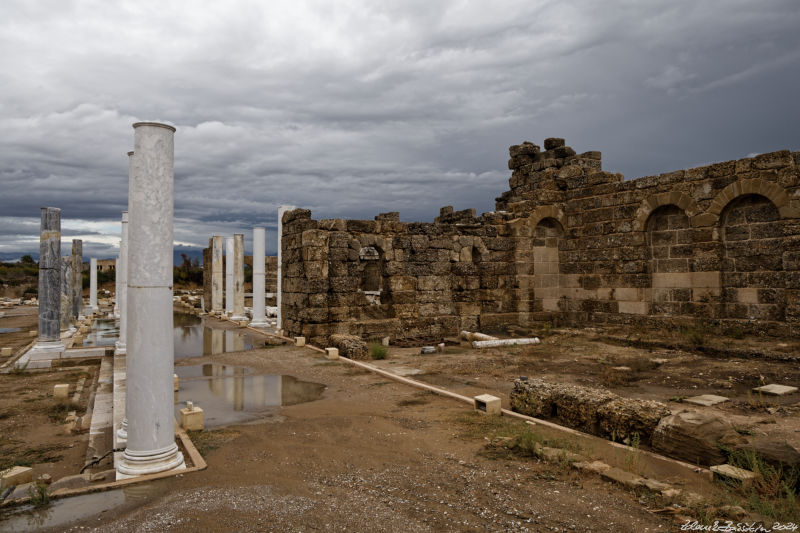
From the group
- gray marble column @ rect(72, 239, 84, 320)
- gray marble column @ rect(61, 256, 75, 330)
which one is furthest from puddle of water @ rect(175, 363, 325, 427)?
gray marble column @ rect(72, 239, 84, 320)

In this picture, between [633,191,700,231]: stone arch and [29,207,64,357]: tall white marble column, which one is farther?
[29,207,64,357]: tall white marble column

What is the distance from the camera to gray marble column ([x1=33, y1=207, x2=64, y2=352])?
12.2 m

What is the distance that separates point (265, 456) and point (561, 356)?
24.2ft

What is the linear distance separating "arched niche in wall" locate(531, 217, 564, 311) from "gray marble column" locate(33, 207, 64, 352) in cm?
1272

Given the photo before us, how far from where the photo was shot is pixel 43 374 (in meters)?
10.6

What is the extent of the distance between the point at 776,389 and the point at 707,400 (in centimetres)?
123

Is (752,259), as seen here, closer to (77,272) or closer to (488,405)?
(488,405)

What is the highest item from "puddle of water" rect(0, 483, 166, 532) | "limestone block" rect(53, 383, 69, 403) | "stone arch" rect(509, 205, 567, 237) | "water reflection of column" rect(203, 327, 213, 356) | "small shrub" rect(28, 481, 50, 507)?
"stone arch" rect(509, 205, 567, 237)

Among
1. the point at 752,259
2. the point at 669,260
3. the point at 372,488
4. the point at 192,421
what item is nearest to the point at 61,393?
the point at 192,421

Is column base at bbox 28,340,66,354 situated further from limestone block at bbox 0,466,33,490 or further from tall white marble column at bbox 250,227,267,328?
limestone block at bbox 0,466,33,490

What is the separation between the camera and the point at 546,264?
1494cm

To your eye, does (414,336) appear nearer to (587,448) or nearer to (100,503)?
(587,448)

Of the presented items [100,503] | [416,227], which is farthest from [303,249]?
[100,503]

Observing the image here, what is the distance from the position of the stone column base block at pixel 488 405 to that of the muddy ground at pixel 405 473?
0.57ft
